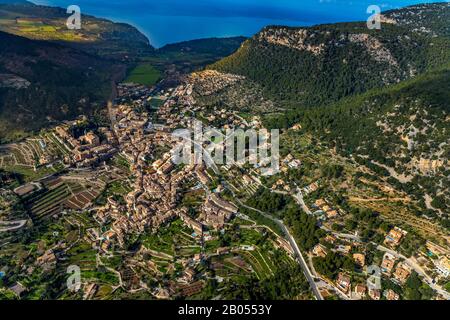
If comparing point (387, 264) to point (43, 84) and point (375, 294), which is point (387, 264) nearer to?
point (375, 294)

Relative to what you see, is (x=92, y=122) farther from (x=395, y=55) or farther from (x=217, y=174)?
(x=395, y=55)

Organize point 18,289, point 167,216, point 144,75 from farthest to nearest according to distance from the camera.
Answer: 1. point 144,75
2. point 167,216
3. point 18,289

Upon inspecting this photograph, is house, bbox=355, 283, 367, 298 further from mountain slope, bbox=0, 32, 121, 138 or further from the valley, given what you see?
mountain slope, bbox=0, 32, 121, 138

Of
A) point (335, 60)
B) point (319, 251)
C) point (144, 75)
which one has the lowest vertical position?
point (319, 251)

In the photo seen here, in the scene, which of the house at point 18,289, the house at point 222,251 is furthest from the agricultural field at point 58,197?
the house at point 222,251

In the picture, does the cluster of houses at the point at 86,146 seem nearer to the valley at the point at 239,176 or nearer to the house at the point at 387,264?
the valley at the point at 239,176

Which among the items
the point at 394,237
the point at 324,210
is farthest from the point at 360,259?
the point at 324,210
